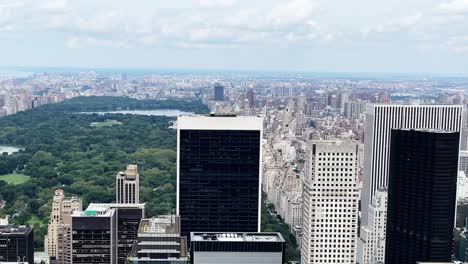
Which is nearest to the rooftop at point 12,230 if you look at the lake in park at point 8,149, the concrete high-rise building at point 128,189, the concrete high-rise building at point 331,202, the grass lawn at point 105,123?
the concrete high-rise building at point 128,189

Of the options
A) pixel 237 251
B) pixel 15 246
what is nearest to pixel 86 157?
pixel 15 246

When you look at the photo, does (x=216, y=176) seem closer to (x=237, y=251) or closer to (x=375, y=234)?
(x=375, y=234)

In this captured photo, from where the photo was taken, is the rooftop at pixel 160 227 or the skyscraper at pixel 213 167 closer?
the rooftop at pixel 160 227

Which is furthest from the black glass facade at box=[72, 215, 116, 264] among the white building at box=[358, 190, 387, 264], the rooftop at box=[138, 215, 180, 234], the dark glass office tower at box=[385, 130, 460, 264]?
the dark glass office tower at box=[385, 130, 460, 264]

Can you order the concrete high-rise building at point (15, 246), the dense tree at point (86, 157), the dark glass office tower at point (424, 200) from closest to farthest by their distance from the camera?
the concrete high-rise building at point (15, 246), the dark glass office tower at point (424, 200), the dense tree at point (86, 157)

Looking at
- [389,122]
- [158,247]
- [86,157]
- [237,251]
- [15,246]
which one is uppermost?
[389,122]

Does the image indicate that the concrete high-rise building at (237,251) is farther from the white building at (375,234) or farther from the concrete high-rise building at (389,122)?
the concrete high-rise building at (389,122)
